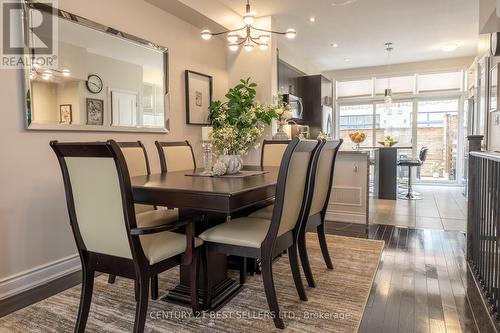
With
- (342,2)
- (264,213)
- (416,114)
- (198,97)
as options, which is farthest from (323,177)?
(416,114)

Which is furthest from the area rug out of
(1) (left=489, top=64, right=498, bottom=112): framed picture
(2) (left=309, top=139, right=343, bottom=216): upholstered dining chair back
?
(1) (left=489, top=64, right=498, bottom=112): framed picture

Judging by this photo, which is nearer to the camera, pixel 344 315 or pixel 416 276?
pixel 344 315

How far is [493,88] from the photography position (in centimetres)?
442

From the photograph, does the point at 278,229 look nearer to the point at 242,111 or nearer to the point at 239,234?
the point at 239,234

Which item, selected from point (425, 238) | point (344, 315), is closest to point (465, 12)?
point (425, 238)

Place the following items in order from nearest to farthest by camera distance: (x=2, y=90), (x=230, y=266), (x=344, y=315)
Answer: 1. (x=344, y=315)
2. (x=2, y=90)
3. (x=230, y=266)

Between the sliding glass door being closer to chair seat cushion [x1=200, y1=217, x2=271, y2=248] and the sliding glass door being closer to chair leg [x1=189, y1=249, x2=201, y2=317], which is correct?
chair seat cushion [x1=200, y1=217, x2=271, y2=248]

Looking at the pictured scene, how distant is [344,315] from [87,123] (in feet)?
8.55

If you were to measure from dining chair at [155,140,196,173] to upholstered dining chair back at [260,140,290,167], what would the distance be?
81 centimetres

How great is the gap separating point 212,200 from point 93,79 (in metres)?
2.03

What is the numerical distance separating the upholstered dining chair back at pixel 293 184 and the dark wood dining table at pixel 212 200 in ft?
0.56

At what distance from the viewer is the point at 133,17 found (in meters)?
3.63

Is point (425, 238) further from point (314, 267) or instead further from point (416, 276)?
point (314, 267)

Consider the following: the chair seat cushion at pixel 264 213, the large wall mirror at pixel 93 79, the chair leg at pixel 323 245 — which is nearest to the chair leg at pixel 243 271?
the chair seat cushion at pixel 264 213
